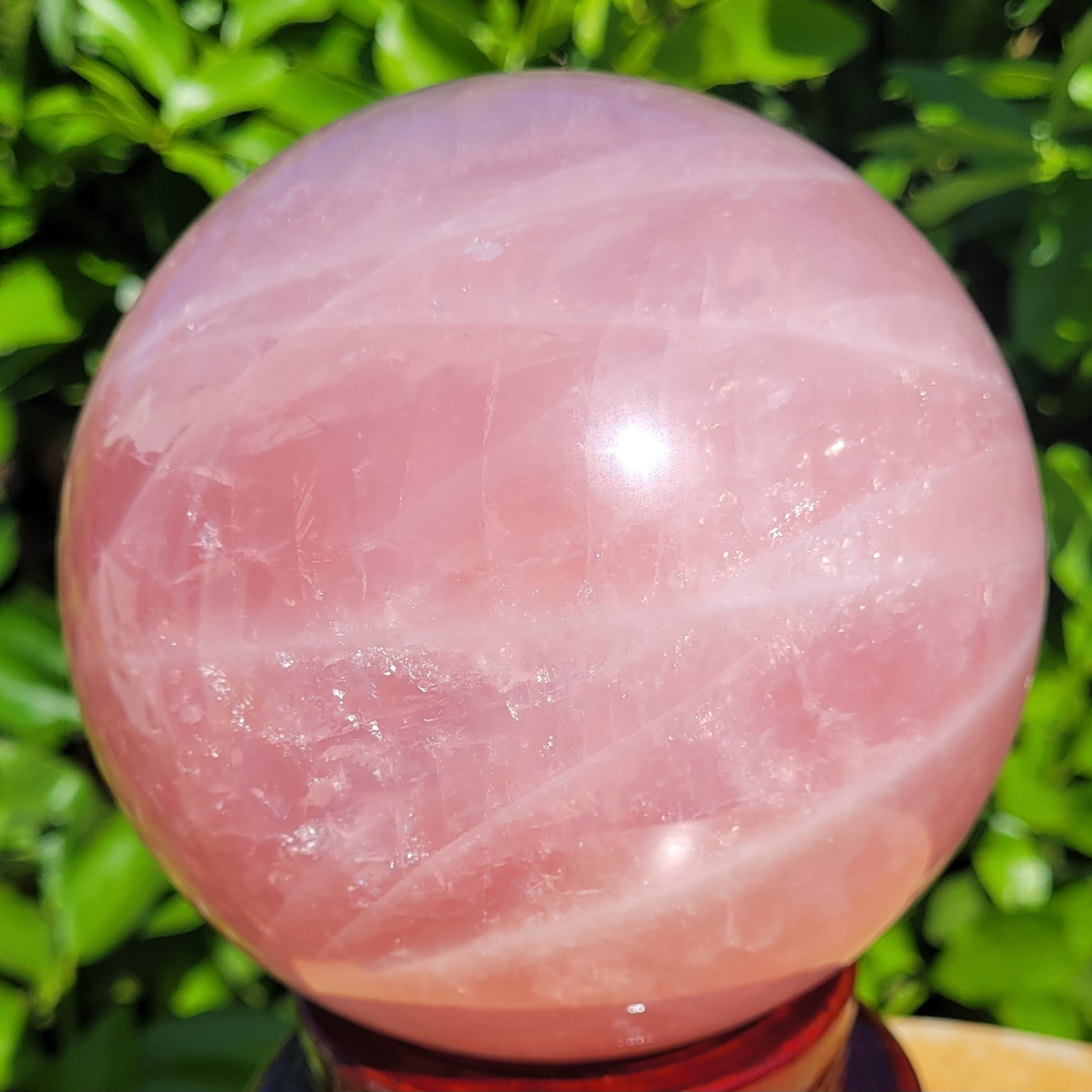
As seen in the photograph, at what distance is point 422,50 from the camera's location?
64 centimetres

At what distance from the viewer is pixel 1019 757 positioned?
822 mm

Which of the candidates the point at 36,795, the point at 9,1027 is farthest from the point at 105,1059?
the point at 36,795

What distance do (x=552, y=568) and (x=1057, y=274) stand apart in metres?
0.48

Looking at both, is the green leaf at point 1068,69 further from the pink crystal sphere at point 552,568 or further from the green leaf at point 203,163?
the green leaf at point 203,163

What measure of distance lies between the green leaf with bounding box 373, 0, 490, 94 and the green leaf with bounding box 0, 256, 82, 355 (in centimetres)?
26

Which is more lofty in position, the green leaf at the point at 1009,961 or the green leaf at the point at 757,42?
the green leaf at the point at 757,42

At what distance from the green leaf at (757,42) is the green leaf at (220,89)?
8.7 inches

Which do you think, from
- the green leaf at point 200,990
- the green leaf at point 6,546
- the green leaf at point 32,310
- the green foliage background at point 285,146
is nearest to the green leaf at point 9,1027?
the green foliage background at point 285,146

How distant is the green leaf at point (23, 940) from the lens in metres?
0.74

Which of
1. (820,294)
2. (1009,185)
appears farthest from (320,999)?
(1009,185)

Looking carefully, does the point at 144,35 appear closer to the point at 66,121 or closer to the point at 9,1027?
the point at 66,121

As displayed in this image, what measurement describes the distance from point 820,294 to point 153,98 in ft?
1.94

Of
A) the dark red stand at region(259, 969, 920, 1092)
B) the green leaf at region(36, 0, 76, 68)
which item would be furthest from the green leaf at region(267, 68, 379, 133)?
the dark red stand at region(259, 969, 920, 1092)

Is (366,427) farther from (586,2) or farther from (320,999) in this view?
(586,2)
